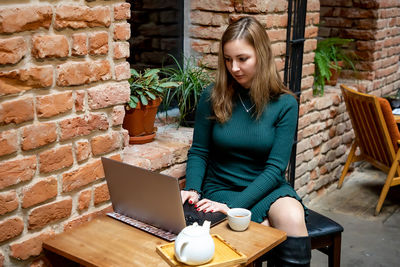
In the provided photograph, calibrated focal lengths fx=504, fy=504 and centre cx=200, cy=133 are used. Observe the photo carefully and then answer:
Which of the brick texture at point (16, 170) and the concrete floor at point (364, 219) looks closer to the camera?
the brick texture at point (16, 170)

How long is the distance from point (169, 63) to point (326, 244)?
1.31 metres

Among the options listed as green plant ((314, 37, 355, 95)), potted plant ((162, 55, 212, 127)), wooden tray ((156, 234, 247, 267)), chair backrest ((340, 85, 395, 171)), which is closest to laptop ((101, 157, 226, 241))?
wooden tray ((156, 234, 247, 267))

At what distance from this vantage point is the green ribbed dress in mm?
2062

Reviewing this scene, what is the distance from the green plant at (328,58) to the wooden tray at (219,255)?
91.7 inches

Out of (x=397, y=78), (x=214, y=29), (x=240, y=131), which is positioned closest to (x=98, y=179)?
(x=240, y=131)

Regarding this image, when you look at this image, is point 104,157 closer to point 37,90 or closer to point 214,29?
point 37,90

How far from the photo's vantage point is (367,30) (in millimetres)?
4145

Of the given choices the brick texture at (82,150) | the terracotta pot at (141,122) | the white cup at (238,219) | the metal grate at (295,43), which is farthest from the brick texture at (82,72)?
the metal grate at (295,43)

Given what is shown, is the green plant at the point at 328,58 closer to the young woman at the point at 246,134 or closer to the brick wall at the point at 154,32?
the brick wall at the point at 154,32

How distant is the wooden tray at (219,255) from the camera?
4.69ft

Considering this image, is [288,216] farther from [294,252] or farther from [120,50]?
[120,50]

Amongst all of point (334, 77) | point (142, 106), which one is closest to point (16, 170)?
point (142, 106)

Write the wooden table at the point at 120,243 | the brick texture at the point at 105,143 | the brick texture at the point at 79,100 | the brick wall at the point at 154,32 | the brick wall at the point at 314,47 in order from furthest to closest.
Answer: the brick wall at the point at 314,47
the brick wall at the point at 154,32
the brick texture at the point at 105,143
the brick texture at the point at 79,100
the wooden table at the point at 120,243

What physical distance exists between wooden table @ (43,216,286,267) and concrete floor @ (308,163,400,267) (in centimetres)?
133
